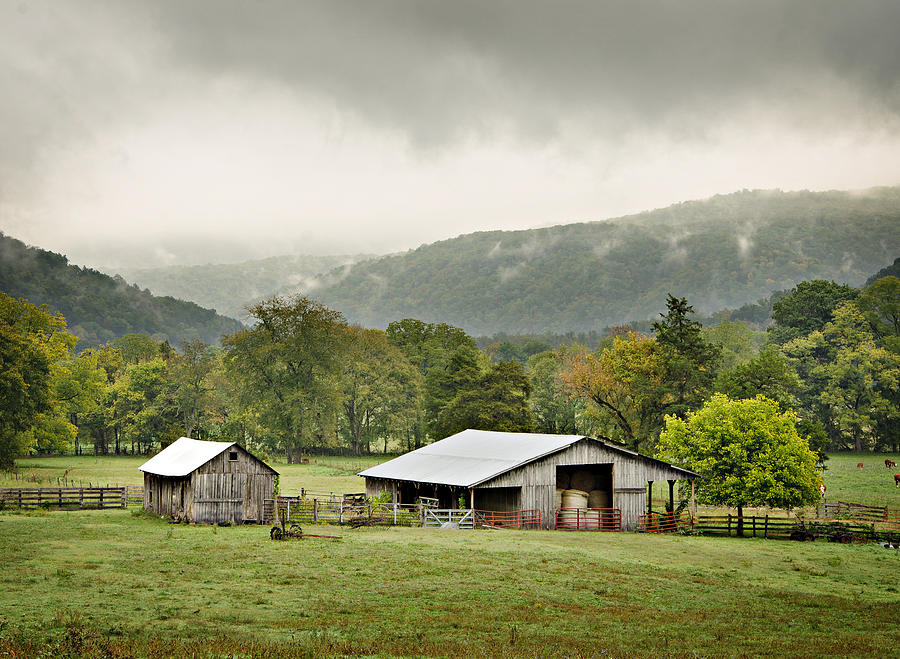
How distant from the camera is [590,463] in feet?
144

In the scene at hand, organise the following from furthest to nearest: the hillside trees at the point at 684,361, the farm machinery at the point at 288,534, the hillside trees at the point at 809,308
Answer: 1. the hillside trees at the point at 809,308
2. the hillside trees at the point at 684,361
3. the farm machinery at the point at 288,534

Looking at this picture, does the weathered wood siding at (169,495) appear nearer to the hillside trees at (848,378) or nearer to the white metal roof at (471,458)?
the white metal roof at (471,458)

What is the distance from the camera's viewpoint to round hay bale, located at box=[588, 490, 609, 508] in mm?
45812

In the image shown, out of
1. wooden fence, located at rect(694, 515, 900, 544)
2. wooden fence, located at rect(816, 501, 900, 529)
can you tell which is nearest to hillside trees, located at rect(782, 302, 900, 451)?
wooden fence, located at rect(816, 501, 900, 529)

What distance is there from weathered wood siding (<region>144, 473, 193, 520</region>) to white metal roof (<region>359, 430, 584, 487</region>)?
11790 mm

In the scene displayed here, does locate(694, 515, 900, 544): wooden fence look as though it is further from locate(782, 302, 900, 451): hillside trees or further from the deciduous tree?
locate(782, 302, 900, 451): hillside trees

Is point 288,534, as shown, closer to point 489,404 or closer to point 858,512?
point 858,512

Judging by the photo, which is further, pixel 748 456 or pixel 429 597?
pixel 748 456

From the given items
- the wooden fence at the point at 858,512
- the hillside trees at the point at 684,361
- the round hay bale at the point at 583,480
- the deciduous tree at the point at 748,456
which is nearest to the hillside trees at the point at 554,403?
the hillside trees at the point at 684,361

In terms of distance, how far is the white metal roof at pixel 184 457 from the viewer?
41500 millimetres

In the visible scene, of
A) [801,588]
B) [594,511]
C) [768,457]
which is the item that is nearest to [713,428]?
[768,457]

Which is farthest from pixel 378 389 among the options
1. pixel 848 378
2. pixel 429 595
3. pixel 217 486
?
pixel 429 595

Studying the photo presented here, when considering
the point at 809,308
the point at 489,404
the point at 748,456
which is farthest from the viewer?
the point at 809,308

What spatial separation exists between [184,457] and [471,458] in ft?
52.6
